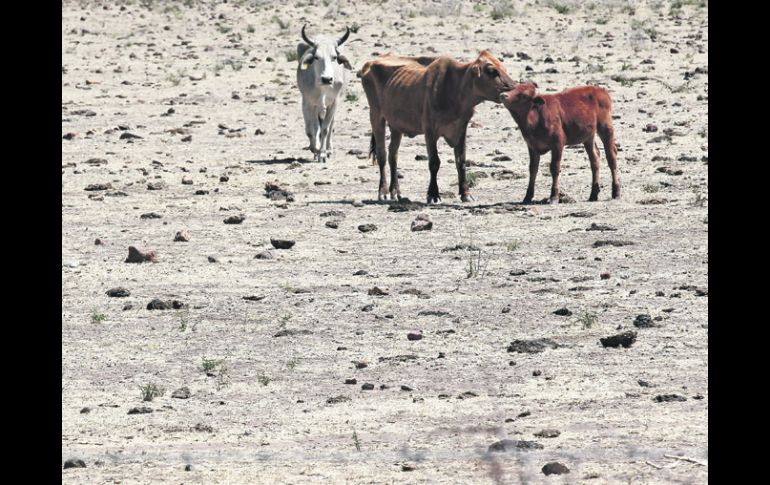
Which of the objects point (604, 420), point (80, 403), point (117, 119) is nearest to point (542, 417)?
point (604, 420)

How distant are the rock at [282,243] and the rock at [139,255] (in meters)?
0.99

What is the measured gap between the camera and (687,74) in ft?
76.1

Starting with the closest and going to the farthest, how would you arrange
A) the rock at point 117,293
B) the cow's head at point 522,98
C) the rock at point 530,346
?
the rock at point 530,346
the rock at point 117,293
the cow's head at point 522,98

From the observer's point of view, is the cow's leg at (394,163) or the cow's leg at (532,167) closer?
the cow's leg at (532,167)

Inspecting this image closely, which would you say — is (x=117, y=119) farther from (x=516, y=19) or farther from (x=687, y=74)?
(x=516, y=19)

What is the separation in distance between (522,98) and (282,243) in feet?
9.31

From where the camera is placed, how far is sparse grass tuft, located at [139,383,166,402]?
734 centimetres

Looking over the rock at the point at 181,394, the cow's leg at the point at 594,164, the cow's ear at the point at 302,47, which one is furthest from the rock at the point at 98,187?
the rock at the point at 181,394

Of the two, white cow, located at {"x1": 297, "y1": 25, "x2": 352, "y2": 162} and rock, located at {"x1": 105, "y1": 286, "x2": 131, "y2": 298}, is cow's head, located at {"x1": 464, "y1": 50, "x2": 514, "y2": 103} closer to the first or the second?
white cow, located at {"x1": 297, "y1": 25, "x2": 352, "y2": 162}

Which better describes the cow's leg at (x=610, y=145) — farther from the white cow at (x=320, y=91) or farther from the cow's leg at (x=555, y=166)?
the white cow at (x=320, y=91)

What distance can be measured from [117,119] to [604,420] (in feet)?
53.5

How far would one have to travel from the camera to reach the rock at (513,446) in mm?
6062

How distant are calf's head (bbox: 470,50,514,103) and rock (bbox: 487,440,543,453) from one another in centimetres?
778
